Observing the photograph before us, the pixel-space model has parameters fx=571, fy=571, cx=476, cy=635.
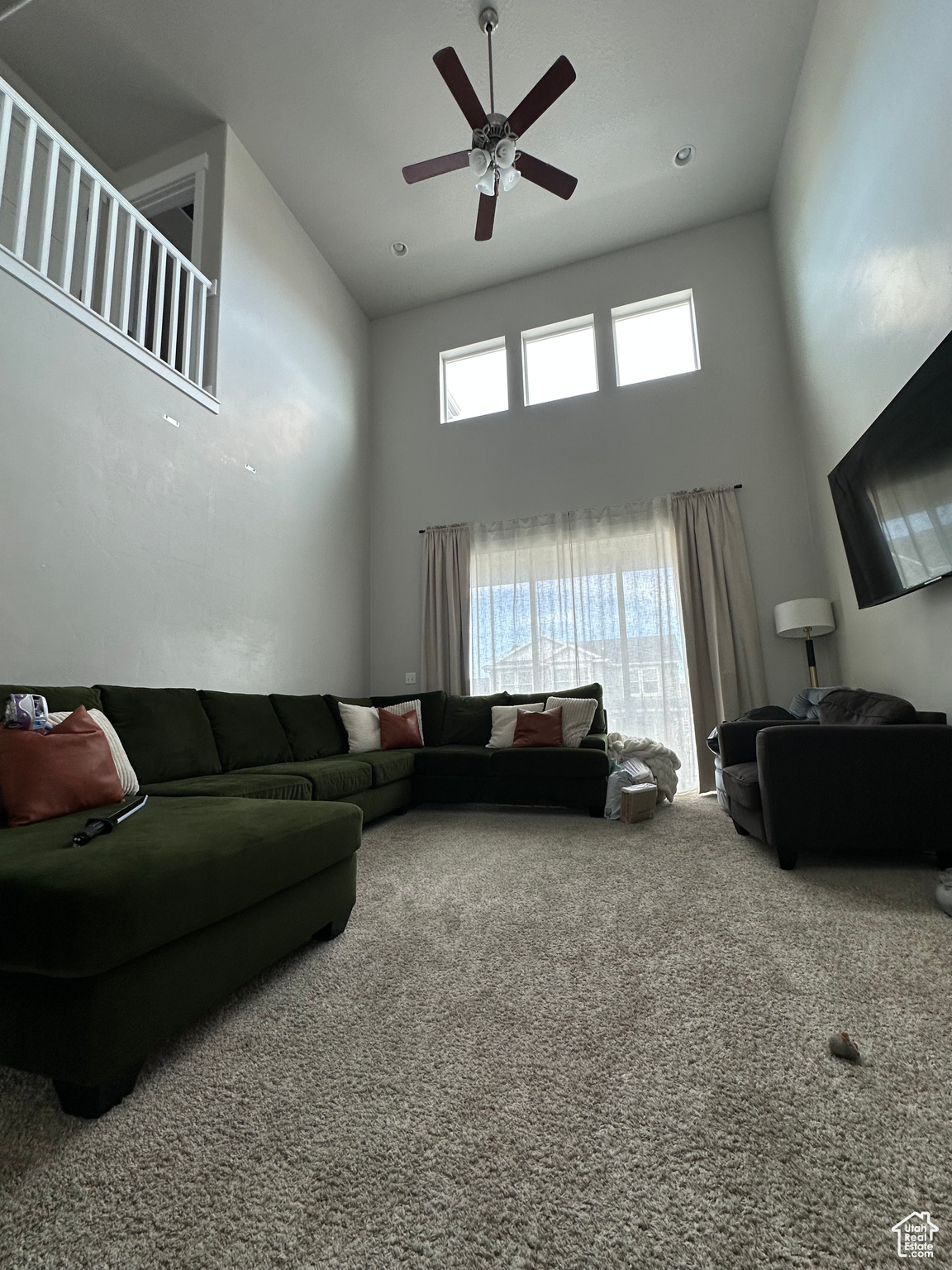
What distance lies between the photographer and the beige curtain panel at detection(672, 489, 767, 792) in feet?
14.6

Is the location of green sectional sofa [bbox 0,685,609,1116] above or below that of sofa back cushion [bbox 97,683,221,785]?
below

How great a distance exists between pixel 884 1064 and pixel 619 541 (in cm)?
427

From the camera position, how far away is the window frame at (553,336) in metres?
5.31

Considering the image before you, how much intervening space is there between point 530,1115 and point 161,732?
7.95ft

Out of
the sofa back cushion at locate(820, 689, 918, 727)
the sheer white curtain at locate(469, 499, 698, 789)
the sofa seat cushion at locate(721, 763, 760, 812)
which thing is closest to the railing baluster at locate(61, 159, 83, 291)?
the sheer white curtain at locate(469, 499, 698, 789)

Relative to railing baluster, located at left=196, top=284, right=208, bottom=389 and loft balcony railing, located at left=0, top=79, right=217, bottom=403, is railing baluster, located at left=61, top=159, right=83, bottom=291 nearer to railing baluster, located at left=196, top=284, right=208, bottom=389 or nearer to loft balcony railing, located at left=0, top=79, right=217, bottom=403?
loft balcony railing, located at left=0, top=79, right=217, bottom=403

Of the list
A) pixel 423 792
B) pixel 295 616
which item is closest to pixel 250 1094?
pixel 423 792

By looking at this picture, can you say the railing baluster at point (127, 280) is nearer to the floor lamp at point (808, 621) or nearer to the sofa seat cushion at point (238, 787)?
the sofa seat cushion at point (238, 787)

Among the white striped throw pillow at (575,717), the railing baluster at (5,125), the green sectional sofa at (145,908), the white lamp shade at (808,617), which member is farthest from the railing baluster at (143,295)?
the white lamp shade at (808,617)

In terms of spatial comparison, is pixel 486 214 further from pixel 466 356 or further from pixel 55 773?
pixel 55 773

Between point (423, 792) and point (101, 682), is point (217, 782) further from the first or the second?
point (423, 792)

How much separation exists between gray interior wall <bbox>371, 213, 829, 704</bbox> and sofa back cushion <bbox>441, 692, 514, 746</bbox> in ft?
3.10

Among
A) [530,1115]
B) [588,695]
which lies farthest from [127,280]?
[530,1115]

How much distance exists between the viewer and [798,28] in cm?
358
